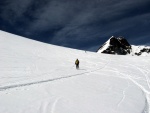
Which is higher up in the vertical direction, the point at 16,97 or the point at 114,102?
the point at 16,97

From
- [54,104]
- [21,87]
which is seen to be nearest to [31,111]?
[54,104]

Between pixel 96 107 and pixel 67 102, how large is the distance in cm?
148

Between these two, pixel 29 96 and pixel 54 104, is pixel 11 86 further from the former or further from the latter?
pixel 54 104

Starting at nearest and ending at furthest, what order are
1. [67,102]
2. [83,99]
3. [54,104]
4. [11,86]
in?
[54,104]
[67,102]
[83,99]
[11,86]

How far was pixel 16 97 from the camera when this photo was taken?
9.80 metres

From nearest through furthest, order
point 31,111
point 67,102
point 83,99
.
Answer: point 31,111
point 67,102
point 83,99

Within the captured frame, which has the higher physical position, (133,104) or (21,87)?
(21,87)

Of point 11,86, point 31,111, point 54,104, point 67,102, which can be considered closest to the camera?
point 31,111

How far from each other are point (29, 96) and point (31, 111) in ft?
7.46

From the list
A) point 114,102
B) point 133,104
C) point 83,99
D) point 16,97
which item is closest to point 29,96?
point 16,97

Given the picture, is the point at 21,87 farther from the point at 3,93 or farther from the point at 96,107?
the point at 96,107

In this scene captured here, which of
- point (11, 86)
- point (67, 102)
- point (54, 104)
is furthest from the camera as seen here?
point (11, 86)

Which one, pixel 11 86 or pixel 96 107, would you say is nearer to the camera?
pixel 96 107

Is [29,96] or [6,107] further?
[29,96]
